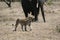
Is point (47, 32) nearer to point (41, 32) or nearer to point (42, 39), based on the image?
point (41, 32)

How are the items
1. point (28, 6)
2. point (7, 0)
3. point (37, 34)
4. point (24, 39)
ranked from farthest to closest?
point (7, 0), point (28, 6), point (37, 34), point (24, 39)

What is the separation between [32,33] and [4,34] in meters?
1.09

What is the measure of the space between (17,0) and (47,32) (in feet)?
73.9

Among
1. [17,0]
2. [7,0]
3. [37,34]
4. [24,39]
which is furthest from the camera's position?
[17,0]

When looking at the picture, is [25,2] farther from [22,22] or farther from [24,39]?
[24,39]

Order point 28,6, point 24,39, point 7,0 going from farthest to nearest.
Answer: point 7,0, point 28,6, point 24,39

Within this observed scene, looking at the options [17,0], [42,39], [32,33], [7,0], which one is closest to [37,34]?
[32,33]

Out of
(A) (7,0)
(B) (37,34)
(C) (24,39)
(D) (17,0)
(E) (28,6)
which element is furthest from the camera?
(D) (17,0)

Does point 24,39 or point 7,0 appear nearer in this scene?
point 24,39

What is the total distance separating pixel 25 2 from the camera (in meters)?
17.3

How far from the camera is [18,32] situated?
12445 millimetres

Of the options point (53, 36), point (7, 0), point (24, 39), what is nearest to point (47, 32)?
point (53, 36)

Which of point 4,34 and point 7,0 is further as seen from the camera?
point 7,0

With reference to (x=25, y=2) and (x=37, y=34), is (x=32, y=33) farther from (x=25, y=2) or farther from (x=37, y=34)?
(x=25, y=2)
